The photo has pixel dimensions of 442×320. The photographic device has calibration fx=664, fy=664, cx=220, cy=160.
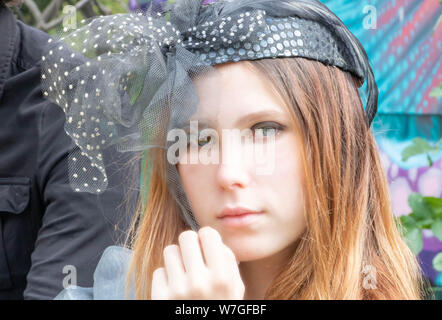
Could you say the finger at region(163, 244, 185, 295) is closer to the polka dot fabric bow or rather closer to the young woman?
the young woman

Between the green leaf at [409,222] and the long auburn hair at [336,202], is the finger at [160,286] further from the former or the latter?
the green leaf at [409,222]

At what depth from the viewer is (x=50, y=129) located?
1723 mm

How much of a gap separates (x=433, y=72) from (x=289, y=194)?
161 cm

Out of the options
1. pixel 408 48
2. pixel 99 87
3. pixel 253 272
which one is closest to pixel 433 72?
pixel 408 48

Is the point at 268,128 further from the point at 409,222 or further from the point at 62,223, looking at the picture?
the point at 409,222

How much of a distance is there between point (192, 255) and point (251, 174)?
21 centimetres

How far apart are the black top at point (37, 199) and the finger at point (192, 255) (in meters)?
0.59

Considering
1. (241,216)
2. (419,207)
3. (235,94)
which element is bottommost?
(241,216)

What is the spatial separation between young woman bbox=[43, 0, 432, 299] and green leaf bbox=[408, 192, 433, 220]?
1.66ft

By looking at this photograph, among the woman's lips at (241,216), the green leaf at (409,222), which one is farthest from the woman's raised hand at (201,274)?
the green leaf at (409,222)

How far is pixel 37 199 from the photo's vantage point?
1.76 metres

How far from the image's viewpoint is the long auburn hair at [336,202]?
1.27 metres

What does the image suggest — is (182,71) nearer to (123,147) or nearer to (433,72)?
(123,147)

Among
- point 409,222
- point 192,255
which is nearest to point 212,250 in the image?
point 192,255
